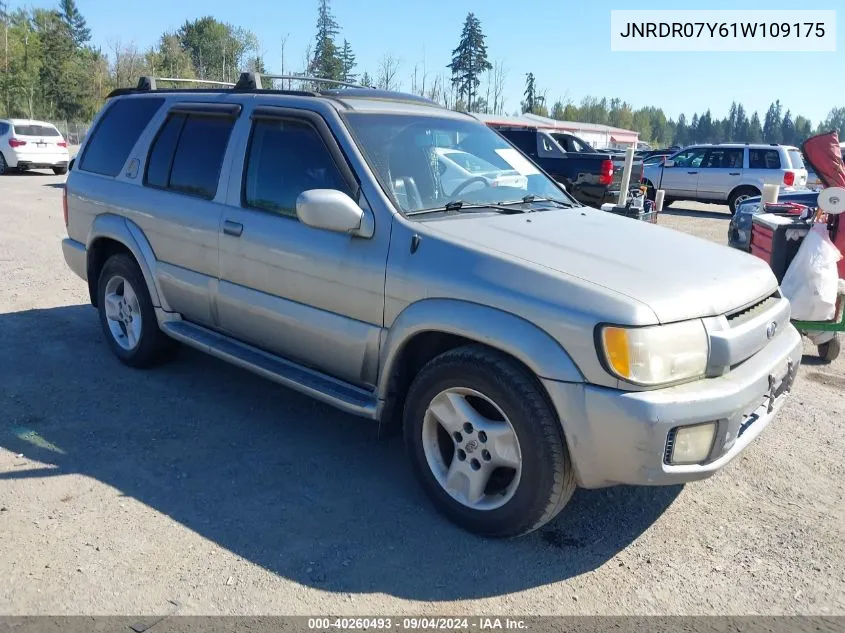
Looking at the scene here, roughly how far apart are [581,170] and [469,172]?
12184 millimetres

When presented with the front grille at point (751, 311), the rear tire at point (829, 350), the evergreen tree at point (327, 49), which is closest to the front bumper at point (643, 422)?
the front grille at point (751, 311)

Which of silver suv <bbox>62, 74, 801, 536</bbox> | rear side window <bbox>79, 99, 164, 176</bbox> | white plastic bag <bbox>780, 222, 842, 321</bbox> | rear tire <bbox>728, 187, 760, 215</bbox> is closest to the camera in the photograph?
silver suv <bbox>62, 74, 801, 536</bbox>

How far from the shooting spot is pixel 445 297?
10.6 ft

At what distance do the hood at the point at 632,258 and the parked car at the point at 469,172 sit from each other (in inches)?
14.5

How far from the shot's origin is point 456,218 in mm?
3654

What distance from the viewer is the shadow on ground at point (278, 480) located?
309cm

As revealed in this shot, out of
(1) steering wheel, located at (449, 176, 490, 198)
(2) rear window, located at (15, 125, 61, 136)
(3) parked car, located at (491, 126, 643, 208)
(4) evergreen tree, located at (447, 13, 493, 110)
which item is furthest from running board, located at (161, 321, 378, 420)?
(4) evergreen tree, located at (447, 13, 493, 110)

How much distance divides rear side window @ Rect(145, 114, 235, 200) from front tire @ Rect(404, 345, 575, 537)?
6.82 feet

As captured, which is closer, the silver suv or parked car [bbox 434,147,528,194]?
the silver suv

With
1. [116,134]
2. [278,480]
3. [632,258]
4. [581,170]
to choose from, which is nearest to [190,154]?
[116,134]

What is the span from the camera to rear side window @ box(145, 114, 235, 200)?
448 centimetres

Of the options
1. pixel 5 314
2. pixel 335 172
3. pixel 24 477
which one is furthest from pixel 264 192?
pixel 5 314

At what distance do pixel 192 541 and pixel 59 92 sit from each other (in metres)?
58.4

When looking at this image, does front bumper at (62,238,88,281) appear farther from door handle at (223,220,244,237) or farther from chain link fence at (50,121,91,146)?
chain link fence at (50,121,91,146)
